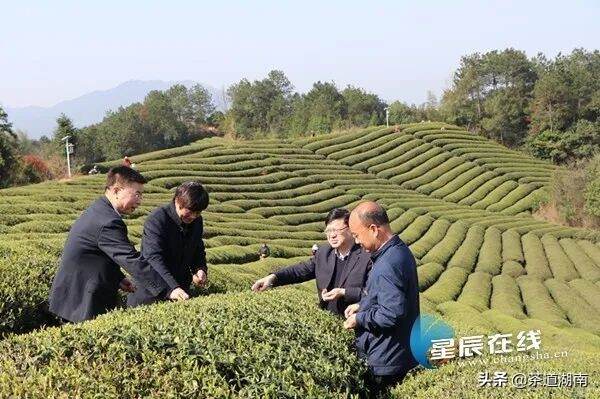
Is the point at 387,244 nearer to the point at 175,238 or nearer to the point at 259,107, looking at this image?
the point at 175,238

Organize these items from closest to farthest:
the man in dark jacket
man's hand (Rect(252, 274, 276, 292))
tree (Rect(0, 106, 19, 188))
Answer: the man in dark jacket, man's hand (Rect(252, 274, 276, 292)), tree (Rect(0, 106, 19, 188))

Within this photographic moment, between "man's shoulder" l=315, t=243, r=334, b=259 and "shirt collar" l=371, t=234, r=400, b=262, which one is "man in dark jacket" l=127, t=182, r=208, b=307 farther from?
"shirt collar" l=371, t=234, r=400, b=262

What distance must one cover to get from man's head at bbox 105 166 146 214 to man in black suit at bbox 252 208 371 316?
1851 millimetres

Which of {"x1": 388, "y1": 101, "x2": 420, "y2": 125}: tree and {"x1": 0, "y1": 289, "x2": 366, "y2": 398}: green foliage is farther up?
{"x1": 388, "y1": 101, "x2": 420, "y2": 125}: tree

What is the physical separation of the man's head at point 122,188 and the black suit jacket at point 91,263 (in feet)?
0.25

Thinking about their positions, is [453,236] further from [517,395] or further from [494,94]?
[494,94]

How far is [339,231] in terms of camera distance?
5.55 metres

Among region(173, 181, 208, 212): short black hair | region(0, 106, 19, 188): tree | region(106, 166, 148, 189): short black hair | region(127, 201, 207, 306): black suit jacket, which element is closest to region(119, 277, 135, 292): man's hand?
region(127, 201, 207, 306): black suit jacket

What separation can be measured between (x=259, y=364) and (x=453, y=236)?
31478mm

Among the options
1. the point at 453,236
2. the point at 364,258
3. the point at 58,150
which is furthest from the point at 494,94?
the point at 364,258

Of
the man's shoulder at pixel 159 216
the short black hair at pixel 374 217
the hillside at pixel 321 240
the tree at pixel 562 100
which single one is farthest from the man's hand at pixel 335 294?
the tree at pixel 562 100

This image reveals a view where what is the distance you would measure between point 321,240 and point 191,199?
2518 centimetres

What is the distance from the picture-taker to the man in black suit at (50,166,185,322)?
16.7 feet

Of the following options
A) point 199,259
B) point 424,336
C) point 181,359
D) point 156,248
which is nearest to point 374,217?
point 424,336
